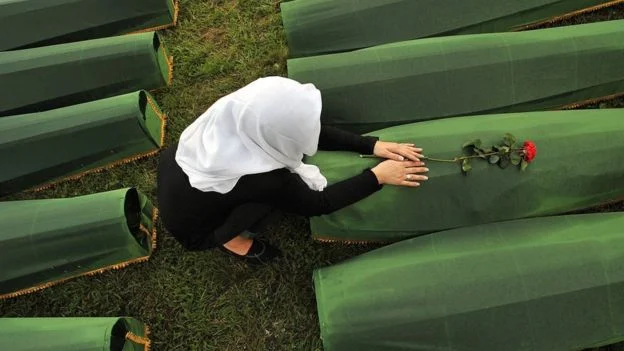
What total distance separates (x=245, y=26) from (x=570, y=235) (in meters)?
2.10

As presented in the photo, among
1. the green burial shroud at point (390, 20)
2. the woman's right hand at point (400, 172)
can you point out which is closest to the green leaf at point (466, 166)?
the woman's right hand at point (400, 172)

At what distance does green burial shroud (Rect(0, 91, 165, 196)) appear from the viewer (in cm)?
237

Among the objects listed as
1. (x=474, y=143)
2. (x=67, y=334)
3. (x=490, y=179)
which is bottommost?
(x=67, y=334)

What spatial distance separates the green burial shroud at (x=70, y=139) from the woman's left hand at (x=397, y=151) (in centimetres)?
117

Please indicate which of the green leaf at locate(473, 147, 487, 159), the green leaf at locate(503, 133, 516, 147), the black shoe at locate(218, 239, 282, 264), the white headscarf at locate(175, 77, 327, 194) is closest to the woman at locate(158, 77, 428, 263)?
the white headscarf at locate(175, 77, 327, 194)

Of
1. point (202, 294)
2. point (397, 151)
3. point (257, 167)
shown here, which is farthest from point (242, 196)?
point (202, 294)

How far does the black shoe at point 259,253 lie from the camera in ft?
7.27

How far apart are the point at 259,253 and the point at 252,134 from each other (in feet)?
2.92

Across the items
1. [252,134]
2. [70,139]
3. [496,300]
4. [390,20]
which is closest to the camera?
[252,134]

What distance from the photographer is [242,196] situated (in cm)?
165

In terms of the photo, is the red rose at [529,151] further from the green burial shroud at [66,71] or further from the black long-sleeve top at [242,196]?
the green burial shroud at [66,71]

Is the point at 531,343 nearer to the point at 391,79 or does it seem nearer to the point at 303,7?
the point at 391,79

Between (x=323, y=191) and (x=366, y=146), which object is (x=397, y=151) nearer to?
(x=366, y=146)

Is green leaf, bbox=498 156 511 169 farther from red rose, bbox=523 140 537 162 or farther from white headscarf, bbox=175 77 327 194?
white headscarf, bbox=175 77 327 194
